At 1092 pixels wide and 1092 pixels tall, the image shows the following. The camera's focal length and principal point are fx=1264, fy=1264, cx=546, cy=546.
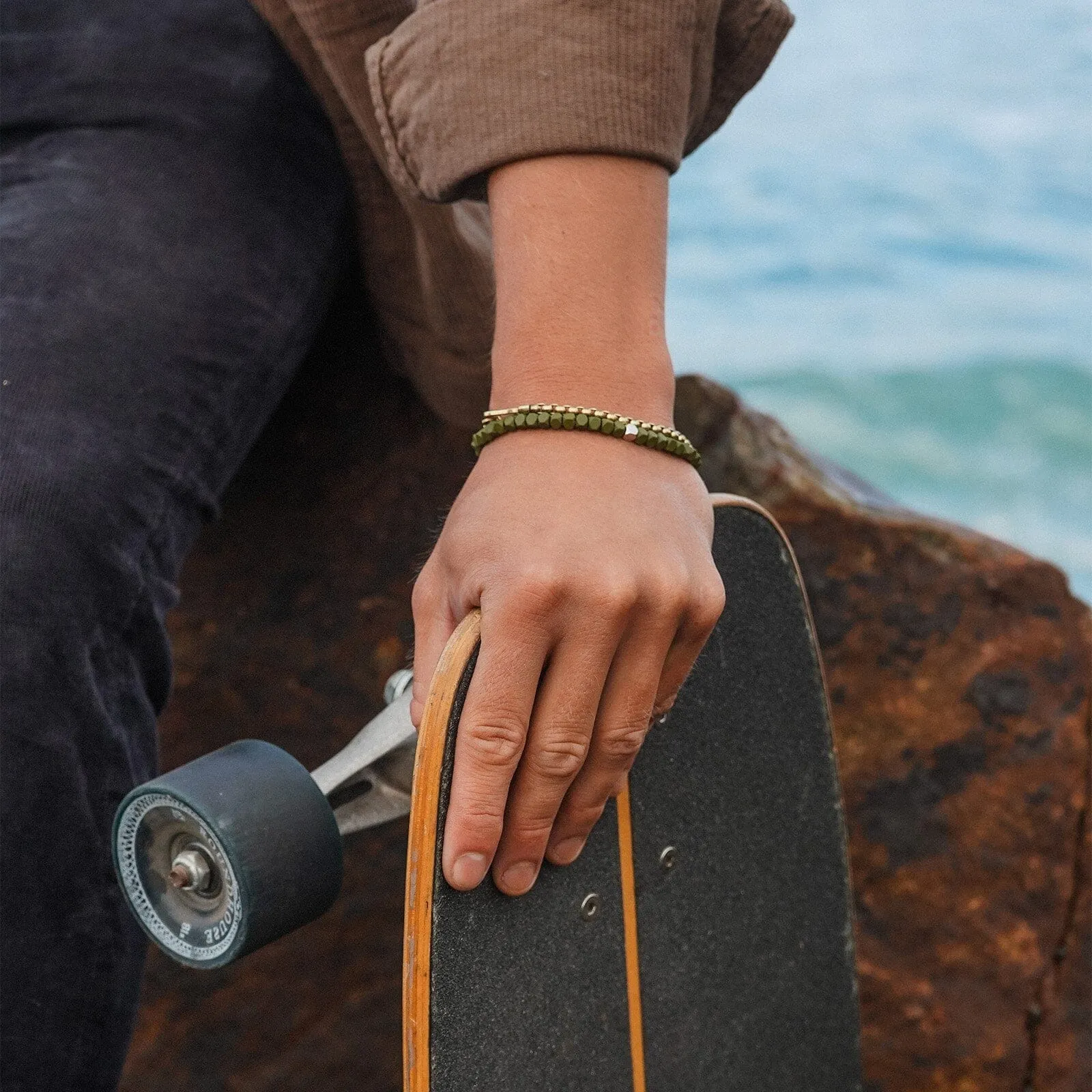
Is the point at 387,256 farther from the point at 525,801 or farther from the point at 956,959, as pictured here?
the point at 956,959

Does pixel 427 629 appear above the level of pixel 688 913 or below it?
above

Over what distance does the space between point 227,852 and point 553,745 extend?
0.72 feet

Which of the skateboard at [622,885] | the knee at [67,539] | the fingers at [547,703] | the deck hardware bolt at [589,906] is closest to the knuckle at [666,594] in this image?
the fingers at [547,703]

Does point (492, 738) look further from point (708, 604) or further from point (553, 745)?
point (708, 604)

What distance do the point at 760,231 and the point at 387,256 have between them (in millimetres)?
13907

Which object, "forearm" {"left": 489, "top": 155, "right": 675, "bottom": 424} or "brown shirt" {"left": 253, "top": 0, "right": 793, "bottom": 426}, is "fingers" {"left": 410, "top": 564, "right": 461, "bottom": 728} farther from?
→ "brown shirt" {"left": 253, "top": 0, "right": 793, "bottom": 426}

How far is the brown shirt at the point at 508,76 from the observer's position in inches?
33.3

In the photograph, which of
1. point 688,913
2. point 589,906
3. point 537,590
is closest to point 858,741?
point 688,913

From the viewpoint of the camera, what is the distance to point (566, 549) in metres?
0.74

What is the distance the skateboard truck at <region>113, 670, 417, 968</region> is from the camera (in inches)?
31.8

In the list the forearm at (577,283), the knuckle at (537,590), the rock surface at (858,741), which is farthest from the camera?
the rock surface at (858,741)

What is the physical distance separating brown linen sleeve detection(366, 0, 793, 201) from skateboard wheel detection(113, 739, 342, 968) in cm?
43

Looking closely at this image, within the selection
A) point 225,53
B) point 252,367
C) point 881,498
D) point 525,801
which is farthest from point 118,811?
point 881,498

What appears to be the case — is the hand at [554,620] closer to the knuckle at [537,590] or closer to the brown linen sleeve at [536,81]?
the knuckle at [537,590]
